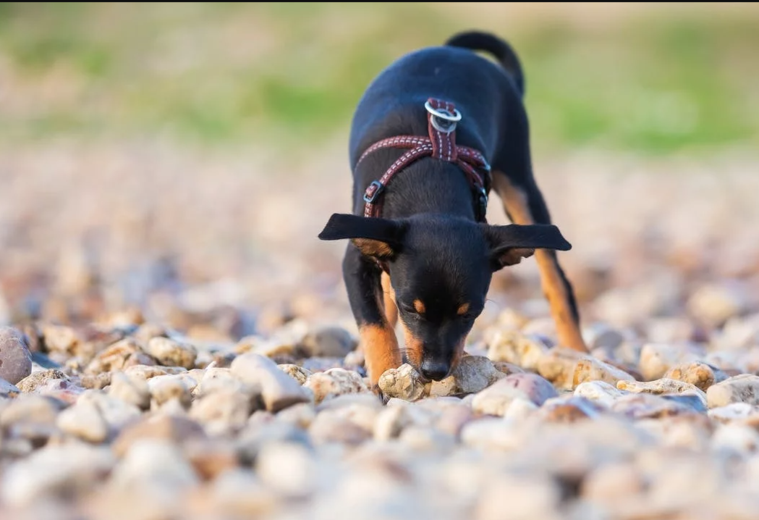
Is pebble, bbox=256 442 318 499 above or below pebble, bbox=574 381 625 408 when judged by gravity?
above

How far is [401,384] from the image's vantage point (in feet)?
12.6

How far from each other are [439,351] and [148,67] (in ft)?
72.0

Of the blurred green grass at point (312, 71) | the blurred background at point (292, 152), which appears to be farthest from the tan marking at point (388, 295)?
the blurred green grass at point (312, 71)

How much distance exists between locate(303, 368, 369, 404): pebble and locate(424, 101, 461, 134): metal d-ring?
54.4 inches

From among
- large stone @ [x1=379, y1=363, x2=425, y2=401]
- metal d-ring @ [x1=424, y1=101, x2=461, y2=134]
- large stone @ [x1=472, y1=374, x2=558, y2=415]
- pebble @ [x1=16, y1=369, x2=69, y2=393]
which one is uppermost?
metal d-ring @ [x1=424, y1=101, x2=461, y2=134]

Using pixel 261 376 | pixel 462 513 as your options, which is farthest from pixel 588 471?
pixel 261 376

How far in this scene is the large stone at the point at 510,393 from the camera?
318 cm

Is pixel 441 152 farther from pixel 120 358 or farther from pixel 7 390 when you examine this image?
pixel 7 390

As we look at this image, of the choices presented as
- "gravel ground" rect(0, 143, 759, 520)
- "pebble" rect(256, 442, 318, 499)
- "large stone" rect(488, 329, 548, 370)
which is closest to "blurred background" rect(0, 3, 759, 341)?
"gravel ground" rect(0, 143, 759, 520)

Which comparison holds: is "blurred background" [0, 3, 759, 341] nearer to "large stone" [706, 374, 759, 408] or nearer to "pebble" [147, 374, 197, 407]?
"pebble" [147, 374, 197, 407]

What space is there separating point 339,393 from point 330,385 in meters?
0.04

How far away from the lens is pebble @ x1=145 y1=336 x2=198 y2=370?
436 centimetres

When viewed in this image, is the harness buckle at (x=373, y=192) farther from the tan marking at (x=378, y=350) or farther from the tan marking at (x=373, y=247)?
the tan marking at (x=378, y=350)

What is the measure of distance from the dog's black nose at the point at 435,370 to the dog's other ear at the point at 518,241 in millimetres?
489
